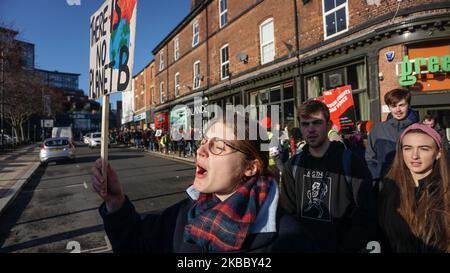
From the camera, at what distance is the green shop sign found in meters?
8.66

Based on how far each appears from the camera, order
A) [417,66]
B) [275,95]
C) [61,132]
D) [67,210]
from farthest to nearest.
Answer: [61,132] < [275,95] < [417,66] < [67,210]

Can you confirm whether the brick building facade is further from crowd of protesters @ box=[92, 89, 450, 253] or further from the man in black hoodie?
the man in black hoodie

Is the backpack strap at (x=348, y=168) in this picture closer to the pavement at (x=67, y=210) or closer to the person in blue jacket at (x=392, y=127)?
the person in blue jacket at (x=392, y=127)

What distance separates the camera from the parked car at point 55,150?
15.6 m

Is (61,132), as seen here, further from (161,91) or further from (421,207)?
(421,207)

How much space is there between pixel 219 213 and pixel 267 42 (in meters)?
15.5

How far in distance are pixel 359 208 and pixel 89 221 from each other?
5.12 meters

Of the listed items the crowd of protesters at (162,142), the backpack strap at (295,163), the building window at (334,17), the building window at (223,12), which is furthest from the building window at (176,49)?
the backpack strap at (295,163)

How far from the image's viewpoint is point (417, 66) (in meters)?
8.94

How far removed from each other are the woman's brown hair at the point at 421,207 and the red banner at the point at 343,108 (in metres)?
7.31

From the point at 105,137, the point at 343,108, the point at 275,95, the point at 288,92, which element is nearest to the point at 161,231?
the point at 105,137
